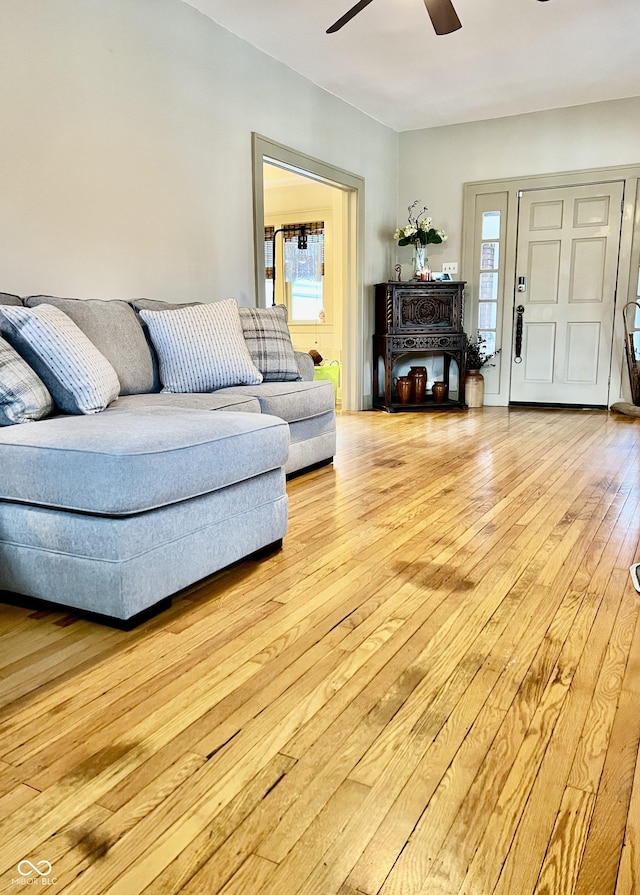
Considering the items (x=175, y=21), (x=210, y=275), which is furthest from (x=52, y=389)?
(x=175, y=21)

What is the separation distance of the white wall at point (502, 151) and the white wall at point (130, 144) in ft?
6.51

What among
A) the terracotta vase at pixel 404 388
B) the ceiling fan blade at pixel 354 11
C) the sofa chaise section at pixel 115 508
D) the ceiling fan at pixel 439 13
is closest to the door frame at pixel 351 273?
the terracotta vase at pixel 404 388

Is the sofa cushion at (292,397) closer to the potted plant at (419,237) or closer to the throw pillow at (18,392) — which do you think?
the throw pillow at (18,392)

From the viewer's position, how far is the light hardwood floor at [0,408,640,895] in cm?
95

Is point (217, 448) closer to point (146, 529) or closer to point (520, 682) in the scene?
point (146, 529)

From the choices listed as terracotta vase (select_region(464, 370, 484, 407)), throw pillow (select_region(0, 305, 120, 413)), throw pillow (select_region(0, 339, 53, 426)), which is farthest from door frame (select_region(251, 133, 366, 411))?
throw pillow (select_region(0, 339, 53, 426))

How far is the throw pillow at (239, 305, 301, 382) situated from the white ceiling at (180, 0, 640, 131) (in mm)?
1817

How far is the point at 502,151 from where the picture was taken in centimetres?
611

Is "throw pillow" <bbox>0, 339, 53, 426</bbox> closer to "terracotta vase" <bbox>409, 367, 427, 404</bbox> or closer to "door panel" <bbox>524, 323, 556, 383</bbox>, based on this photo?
"terracotta vase" <bbox>409, 367, 427, 404</bbox>

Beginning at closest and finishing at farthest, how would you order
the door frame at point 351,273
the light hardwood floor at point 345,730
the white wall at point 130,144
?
the light hardwood floor at point 345,730, the white wall at point 130,144, the door frame at point 351,273

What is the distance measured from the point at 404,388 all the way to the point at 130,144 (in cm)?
342

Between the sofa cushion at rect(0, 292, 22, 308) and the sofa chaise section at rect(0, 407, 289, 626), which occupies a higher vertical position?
the sofa cushion at rect(0, 292, 22, 308)

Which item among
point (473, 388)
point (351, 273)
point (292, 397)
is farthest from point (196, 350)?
point (473, 388)

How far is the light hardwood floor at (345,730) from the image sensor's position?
949mm
